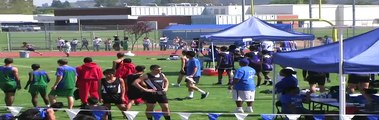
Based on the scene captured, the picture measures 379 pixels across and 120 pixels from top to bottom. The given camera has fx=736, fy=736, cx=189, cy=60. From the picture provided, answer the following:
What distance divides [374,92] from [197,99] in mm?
6772

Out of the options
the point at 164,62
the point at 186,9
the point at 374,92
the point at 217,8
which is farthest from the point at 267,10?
the point at 374,92

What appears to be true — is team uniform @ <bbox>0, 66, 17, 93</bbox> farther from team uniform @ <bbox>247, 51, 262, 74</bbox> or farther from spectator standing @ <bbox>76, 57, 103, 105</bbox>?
team uniform @ <bbox>247, 51, 262, 74</bbox>

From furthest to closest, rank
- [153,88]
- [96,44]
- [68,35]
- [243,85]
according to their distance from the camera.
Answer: [68,35]
[96,44]
[243,85]
[153,88]

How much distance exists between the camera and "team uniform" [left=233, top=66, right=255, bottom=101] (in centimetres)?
1651

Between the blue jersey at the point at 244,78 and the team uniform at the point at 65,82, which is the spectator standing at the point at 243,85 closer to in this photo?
the blue jersey at the point at 244,78

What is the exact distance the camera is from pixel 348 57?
42.0 ft

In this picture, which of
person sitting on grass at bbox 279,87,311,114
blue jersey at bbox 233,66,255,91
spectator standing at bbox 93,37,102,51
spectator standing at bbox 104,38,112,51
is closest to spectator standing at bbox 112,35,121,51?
spectator standing at bbox 104,38,112,51

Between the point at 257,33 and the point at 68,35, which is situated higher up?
the point at 257,33

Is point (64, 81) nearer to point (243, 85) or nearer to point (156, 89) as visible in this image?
point (156, 89)

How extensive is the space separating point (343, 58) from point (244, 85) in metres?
4.20

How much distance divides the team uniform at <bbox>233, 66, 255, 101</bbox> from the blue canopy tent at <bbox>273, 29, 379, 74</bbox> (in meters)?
2.35

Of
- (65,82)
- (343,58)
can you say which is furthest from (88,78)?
(343,58)

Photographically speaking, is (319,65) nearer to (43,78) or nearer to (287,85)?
(287,85)

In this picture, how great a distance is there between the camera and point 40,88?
16812 mm
